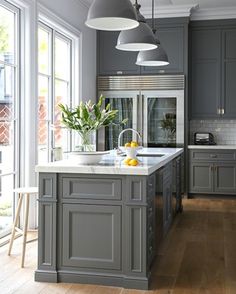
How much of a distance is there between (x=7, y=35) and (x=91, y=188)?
7.38 feet

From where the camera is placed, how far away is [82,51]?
697 centimetres

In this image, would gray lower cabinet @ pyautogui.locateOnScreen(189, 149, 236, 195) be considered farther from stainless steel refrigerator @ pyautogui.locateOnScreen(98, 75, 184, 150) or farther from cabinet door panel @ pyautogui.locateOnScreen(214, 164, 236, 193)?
stainless steel refrigerator @ pyautogui.locateOnScreen(98, 75, 184, 150)

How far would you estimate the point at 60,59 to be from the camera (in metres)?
6.38

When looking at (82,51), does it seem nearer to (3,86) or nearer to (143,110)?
(143,110)

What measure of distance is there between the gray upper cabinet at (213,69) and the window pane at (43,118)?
287 cm

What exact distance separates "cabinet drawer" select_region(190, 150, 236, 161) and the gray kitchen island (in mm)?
3976

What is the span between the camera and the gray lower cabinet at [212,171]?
7262mm

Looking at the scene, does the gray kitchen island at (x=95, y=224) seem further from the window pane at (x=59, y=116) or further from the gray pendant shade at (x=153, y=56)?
the window pane at (x=59, y=116)

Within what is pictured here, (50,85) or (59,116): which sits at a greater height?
(50,85)

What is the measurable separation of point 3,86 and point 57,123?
5.03ft

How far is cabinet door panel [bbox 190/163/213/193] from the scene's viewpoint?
736 centimetres

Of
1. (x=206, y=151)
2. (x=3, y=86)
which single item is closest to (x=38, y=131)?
(x=3, y=86)

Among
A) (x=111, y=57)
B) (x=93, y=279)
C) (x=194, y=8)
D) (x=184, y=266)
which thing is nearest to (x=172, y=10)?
(x=194, y=8)

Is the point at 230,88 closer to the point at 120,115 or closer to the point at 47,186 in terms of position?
the point at 120,115
